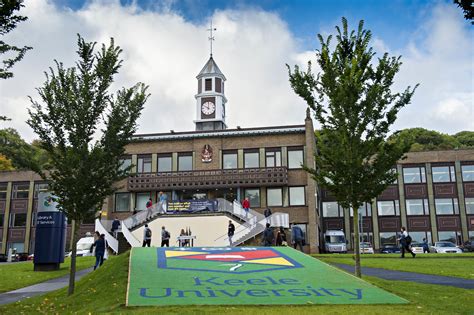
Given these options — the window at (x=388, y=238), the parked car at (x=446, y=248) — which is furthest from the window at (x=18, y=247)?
the parked car at (x=446, y=248)

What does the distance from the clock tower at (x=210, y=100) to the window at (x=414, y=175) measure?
2274 centimetres

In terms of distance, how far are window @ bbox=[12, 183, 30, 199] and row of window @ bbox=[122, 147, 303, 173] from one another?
2112 centimetres

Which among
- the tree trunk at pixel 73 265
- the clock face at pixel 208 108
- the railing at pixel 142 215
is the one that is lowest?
the tree trunk at pixel 73 265

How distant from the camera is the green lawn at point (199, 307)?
10.5 meters

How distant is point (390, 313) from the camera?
10398mm

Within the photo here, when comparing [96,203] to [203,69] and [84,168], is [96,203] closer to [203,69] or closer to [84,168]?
[84,168]

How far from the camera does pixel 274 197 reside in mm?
44750

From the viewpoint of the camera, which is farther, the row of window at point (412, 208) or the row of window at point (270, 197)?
Result: the row of window at point (412, 208)

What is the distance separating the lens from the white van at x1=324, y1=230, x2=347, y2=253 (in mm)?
46969

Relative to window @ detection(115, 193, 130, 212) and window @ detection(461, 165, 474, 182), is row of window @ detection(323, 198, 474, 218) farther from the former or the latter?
window @ detection(115, 193, 130, 212)

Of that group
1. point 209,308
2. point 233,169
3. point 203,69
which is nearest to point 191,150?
point 233,169

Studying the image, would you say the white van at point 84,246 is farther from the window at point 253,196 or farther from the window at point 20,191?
the window at point 20,191

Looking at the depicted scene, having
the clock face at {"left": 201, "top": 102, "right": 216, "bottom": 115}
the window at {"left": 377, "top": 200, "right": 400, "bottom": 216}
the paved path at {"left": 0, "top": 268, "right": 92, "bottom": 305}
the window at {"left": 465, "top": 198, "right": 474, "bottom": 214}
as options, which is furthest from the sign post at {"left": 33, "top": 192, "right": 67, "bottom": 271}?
the window at {"left": 465, "top": 198, "right": 474, "bottom": 214}

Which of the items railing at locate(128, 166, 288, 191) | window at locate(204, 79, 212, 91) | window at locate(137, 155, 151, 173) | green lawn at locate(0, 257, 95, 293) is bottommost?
green lawn at locate(0, 257, 95, 293)
